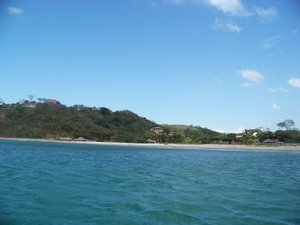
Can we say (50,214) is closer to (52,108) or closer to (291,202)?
(291,202)

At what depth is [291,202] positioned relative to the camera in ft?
40.3

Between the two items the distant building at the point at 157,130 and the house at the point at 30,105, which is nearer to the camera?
the house at the point at 30,105

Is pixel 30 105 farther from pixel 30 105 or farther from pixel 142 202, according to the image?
pixel 142 202

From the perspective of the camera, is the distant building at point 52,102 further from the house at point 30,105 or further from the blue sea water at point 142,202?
the blue sea water at point 142,202

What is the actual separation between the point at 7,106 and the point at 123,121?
1740 inches


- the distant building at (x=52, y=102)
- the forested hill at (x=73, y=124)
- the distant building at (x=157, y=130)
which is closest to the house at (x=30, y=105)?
the forested hill at (x=73, y=124)

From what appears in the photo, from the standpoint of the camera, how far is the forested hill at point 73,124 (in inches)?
4555

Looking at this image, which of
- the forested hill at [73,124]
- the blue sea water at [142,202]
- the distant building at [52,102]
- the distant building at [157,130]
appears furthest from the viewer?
the distant building at [52,102]

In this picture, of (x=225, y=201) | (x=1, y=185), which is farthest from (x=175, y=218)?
(x=1, y=185)

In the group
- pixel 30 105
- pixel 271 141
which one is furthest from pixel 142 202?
pixel 30 105

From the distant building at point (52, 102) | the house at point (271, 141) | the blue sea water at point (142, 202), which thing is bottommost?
the blue sea water at point (142, 202)

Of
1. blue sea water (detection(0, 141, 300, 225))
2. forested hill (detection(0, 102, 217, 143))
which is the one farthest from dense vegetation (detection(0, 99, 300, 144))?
blue sea water (detection(0, 141, 300, 225))

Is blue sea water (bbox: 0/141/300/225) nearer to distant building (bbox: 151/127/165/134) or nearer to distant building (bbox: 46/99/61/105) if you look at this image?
distant building (bbox: 151/127/165/134)

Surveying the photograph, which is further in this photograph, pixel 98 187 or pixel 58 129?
pixel 58 129
